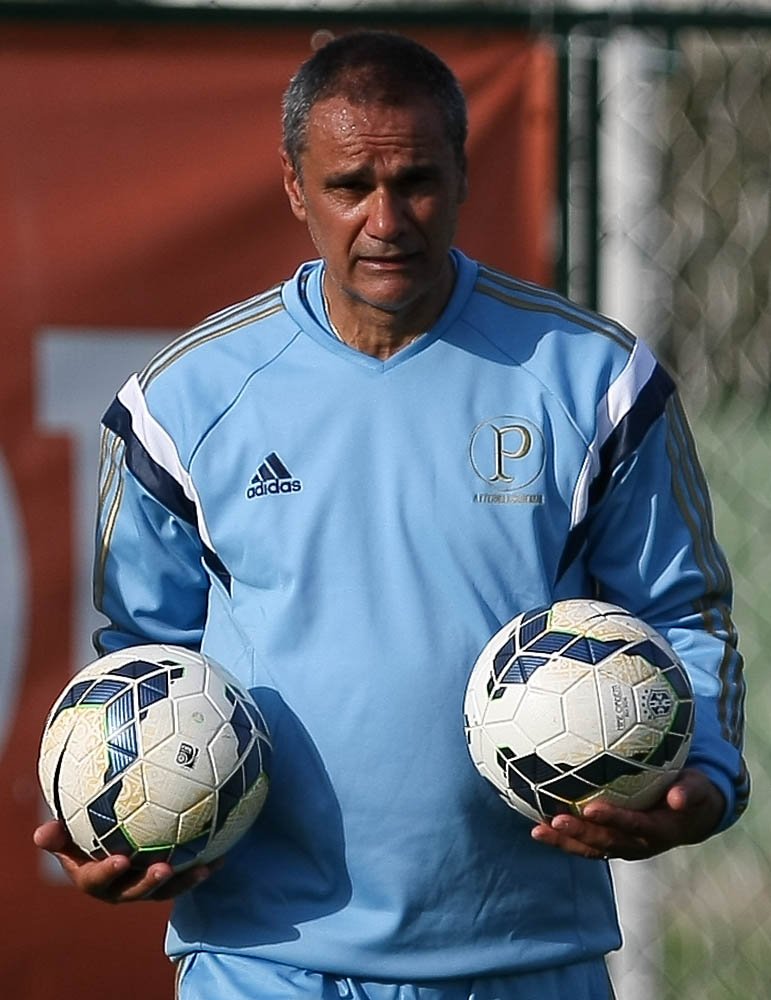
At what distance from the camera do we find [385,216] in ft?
10.3

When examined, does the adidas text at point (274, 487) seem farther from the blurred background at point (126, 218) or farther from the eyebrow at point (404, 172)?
the blurred background at point (126, 218)

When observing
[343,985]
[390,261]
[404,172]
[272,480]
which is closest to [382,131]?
[404,172]

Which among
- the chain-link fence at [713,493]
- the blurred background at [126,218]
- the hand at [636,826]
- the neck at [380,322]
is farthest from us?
the chain-link fence at [713,493]

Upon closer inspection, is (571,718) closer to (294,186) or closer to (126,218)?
(294,186)

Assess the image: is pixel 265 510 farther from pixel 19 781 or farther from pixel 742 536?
pixel 742 536

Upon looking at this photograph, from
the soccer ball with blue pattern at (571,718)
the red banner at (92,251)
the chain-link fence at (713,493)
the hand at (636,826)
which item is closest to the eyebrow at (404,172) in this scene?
the soccer ball with blue pattern at (571,718)

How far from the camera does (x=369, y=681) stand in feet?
10.1

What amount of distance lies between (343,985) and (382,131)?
1.42 m

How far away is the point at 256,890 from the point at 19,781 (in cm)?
183

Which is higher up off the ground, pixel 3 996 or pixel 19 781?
pixel 19 781

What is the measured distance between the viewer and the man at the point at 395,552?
310 cm

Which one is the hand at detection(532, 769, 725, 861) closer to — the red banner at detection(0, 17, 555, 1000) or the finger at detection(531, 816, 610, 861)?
the finger at detection(531, 816, 610, 861)

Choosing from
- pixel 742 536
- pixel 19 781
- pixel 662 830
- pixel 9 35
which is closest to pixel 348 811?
pixel 662 830

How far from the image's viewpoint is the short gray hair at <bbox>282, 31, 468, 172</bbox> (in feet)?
10.6
